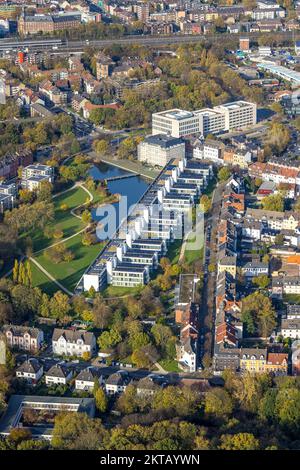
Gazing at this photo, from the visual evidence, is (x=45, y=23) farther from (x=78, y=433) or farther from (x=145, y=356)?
(x=78, y=433)

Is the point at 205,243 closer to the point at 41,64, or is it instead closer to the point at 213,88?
the point at 213,88

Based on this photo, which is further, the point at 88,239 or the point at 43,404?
the point at 88,239

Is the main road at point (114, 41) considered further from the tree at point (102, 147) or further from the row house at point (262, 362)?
the row house at point (262, 362)

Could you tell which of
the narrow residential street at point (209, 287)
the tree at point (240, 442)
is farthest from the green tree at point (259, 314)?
the tree at point (240, 442)

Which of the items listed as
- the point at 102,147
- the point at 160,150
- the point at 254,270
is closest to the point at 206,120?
the point at 160,150

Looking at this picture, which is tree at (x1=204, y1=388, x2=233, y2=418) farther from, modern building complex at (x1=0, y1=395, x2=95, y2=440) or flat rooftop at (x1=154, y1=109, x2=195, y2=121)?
flat rooftop at (x1=154, y1=109, x2=195, y2=121)
